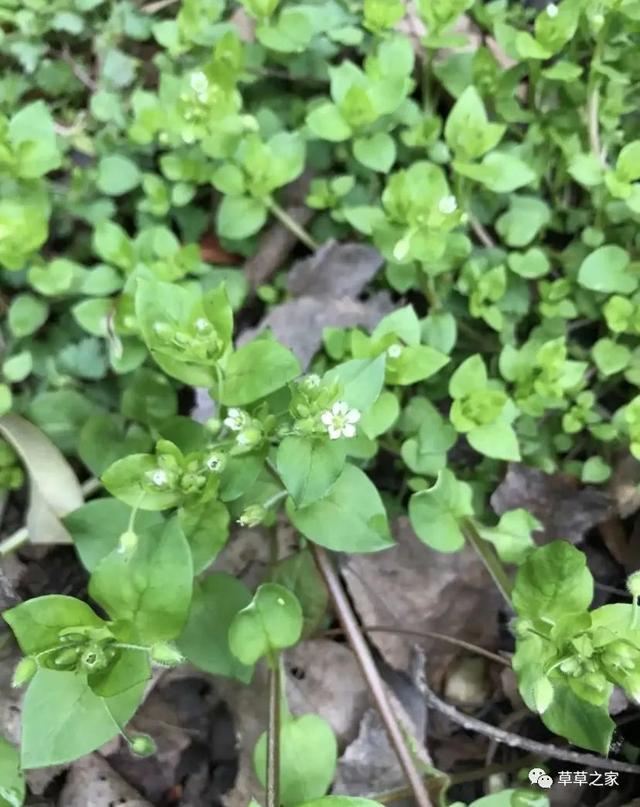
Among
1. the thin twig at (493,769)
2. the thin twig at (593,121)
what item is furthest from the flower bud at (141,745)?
the thin twig at (593,121)

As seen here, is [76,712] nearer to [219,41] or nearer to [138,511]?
[138,511]

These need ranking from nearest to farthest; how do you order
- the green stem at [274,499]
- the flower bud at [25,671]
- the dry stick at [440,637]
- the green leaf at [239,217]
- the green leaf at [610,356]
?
the flower bud at [25,671] → the green stem at [274,499] → the dry stick at [440,637] → the green leaf at [610,356] → the green leaf at [239,217]

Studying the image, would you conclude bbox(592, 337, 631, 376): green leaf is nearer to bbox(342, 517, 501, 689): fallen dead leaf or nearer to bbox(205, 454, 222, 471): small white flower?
bbox(342, 517, 501, 689): fallen dead leaf

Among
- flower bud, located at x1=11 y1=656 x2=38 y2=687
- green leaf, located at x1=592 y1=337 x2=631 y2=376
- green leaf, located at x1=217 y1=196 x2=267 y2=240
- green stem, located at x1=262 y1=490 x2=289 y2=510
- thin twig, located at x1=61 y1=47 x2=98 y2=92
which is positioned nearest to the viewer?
flower bud, located at x1=11 y1=656 x2=38 y2=687

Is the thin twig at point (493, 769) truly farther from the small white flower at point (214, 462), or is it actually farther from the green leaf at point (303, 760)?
the small white flower at point (214, 462)

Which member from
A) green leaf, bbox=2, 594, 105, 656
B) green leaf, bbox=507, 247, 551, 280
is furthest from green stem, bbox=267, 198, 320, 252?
green leaf, bbox=2, 594, 105, 656

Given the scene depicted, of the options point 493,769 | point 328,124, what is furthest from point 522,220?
point 493,769

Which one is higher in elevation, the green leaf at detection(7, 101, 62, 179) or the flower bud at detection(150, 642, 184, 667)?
the green leaf at detection(7, 101, 62, 179)
